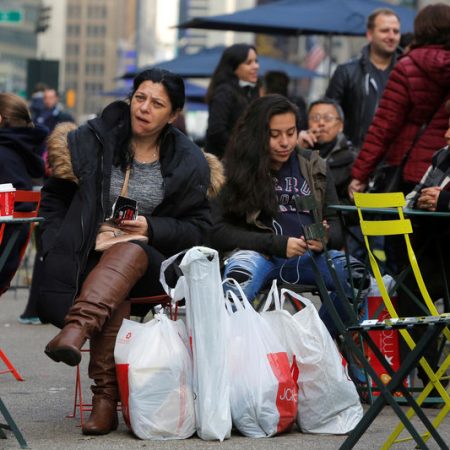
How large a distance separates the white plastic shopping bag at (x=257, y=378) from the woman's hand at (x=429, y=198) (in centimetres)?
109

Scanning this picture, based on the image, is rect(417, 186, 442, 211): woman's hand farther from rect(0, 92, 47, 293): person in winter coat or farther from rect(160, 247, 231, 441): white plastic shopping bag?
rect(0, 92, 47, 293): person in winter coat

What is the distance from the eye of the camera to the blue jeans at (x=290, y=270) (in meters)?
7.20

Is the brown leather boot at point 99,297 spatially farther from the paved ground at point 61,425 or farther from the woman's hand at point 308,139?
the woman's hand at point 308,139

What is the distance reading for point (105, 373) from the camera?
20.4 ft

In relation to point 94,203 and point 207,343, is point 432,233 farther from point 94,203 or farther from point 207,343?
point 94,203

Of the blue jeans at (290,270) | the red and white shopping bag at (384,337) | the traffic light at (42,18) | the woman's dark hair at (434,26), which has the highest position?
the woman's dark hair at (434,26)

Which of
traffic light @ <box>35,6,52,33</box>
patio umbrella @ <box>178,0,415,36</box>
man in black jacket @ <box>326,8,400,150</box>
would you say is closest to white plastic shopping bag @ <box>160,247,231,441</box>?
man in black jacket @ <box>326,8,400,150</box>

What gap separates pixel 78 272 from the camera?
252 inches

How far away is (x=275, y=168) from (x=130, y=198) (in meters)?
1.21

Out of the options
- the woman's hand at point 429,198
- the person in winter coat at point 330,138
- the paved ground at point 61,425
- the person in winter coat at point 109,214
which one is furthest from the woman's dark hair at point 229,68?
the woman's hand at point 429,198

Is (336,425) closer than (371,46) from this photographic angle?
Yes

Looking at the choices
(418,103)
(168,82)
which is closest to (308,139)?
(418,103)

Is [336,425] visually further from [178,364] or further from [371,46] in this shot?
[371,46]

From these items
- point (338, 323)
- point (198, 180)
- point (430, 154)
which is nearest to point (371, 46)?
point (430, 154)
